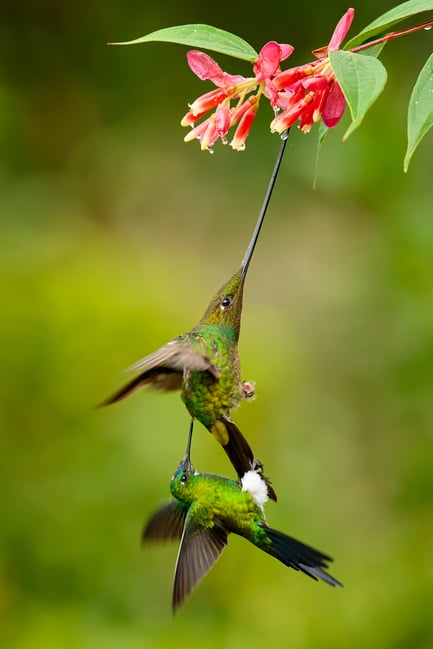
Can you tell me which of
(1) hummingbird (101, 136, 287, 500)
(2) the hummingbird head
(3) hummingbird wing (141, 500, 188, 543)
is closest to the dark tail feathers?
(1) hummingbird (101, 136, 287, 500)

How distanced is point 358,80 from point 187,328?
249 centimetres

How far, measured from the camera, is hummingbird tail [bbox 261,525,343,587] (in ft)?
3.68

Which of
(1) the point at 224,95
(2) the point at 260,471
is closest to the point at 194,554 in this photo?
(2) the point at 260,471

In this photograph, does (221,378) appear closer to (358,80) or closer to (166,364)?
(166,364)

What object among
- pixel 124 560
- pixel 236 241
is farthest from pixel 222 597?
pixel 236 241

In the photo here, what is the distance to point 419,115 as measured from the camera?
0.93m

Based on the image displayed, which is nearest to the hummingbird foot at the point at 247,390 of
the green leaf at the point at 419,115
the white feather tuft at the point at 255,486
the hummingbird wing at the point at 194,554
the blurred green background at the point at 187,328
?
the white feather tuft at the point at 255,486

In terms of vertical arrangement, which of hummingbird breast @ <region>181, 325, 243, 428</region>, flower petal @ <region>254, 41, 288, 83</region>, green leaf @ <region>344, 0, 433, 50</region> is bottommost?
hummingbird breast @ <region>181, 325, 243, 428</region>

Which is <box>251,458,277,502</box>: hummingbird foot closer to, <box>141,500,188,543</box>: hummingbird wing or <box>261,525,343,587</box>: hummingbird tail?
<box>261,525,343,587</box>: hummingbird tail

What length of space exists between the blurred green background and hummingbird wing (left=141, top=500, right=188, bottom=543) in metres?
1.39

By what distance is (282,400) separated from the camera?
3.36m

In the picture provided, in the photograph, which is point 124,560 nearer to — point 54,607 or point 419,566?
point 54,607

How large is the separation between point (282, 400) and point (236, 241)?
1400 millimetres

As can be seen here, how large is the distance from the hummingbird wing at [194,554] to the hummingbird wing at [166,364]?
33 centimetres
